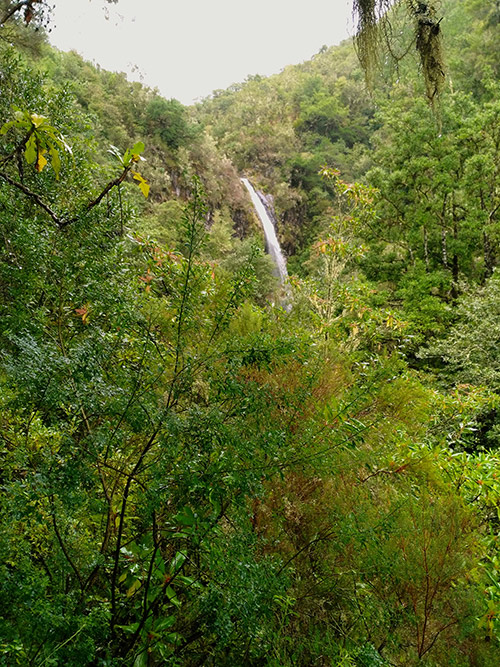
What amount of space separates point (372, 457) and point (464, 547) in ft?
2.11

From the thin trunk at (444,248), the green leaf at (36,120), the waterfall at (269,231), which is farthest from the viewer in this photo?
the waterfall at (269,231)

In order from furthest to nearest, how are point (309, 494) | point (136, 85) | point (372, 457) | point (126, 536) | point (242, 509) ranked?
point (136, 85) < point (309, 494) < point (372, 457) < point (126, 536) < point (242, 509)

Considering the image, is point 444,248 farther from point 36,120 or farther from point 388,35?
point 36,120

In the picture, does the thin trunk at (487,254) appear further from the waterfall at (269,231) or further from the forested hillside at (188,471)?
the waterfall at (269,231)

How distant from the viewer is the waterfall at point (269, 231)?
17.1 meters

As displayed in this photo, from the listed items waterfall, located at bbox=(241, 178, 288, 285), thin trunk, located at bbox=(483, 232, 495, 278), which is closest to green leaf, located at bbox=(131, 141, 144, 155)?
thin trunk, located at bbox=(483, 232, 495, 278)

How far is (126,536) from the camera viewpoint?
155cm

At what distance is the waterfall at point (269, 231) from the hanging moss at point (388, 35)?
13229 mm

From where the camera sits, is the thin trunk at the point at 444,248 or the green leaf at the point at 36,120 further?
the thin trunk at the point at 444,248

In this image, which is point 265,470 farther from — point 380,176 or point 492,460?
point 380,176

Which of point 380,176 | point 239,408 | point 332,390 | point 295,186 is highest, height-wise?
point 295,186

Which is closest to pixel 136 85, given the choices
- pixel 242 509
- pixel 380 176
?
pixel 380 176

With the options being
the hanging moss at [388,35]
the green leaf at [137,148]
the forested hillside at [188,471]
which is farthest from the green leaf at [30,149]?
the hanging moss at [388,35]

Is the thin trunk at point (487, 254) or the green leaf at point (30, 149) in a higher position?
the green leaf at point (30, 149)
